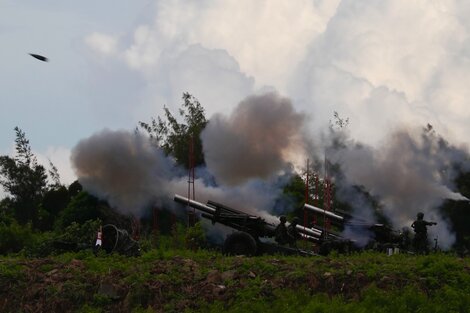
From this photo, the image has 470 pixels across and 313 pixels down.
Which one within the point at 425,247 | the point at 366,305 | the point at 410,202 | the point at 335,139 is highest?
the point at 335,139

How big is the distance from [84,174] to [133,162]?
183 cm

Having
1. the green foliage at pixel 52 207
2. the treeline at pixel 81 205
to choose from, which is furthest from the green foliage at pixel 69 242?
the green foliage at pixel 52 207

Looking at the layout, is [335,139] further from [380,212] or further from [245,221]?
[245,221]

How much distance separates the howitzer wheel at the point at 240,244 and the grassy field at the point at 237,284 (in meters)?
2.88

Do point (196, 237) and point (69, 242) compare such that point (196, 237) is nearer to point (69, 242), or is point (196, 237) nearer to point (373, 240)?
point (69, 242)

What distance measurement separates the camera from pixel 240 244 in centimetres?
3062

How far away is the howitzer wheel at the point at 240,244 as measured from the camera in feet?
99.7

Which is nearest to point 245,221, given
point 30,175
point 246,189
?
point 246,189

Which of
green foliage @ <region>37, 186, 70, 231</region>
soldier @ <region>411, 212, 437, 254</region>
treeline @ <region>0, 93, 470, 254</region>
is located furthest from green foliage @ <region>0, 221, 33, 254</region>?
soldier @ <region>411, 212, 437, 254</region>

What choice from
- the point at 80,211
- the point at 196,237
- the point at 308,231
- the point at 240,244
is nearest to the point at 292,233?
the point at 308,231

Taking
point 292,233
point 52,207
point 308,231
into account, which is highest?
point 52,207

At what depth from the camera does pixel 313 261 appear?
25.6 metres

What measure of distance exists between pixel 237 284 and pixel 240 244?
637 cm

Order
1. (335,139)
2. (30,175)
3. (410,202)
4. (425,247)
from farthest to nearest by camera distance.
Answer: (30,175) < (335,139) < (410,202) < (425,247)
